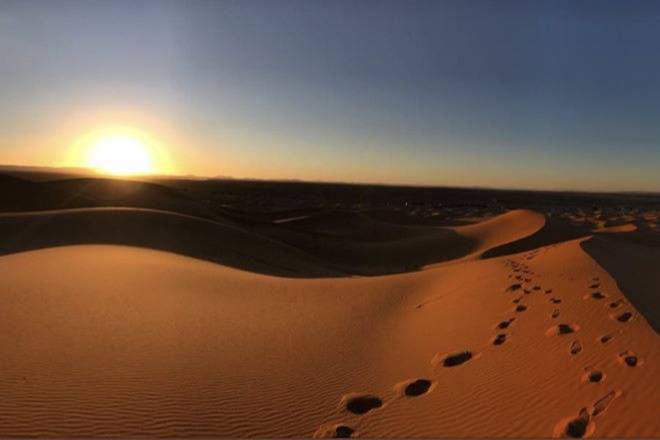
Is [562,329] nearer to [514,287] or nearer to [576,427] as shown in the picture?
[576,427]

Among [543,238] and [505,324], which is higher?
[505,324]

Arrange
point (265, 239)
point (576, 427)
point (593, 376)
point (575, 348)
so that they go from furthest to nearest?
point (265, 239) < point (575, 348) < point (593, 376) < point (576, 427)

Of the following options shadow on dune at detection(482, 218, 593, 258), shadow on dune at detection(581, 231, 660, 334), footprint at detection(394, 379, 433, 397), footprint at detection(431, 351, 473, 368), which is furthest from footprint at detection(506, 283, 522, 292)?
shadow on dune at detection(482, 218, 593, 258)

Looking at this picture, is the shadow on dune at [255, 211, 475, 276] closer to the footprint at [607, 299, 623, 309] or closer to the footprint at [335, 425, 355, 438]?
the footprint at [607, 299, 623, 309]

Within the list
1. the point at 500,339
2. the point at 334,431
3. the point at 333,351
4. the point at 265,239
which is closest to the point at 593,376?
the point at 500,339

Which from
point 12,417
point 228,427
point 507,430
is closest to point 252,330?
point 228,427

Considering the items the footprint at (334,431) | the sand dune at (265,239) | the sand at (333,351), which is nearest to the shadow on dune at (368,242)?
the sand dune at (265,239)

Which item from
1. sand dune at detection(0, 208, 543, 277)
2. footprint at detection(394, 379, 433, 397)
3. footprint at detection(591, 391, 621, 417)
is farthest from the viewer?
sand dune at detection(0, 208, 543, 277)
